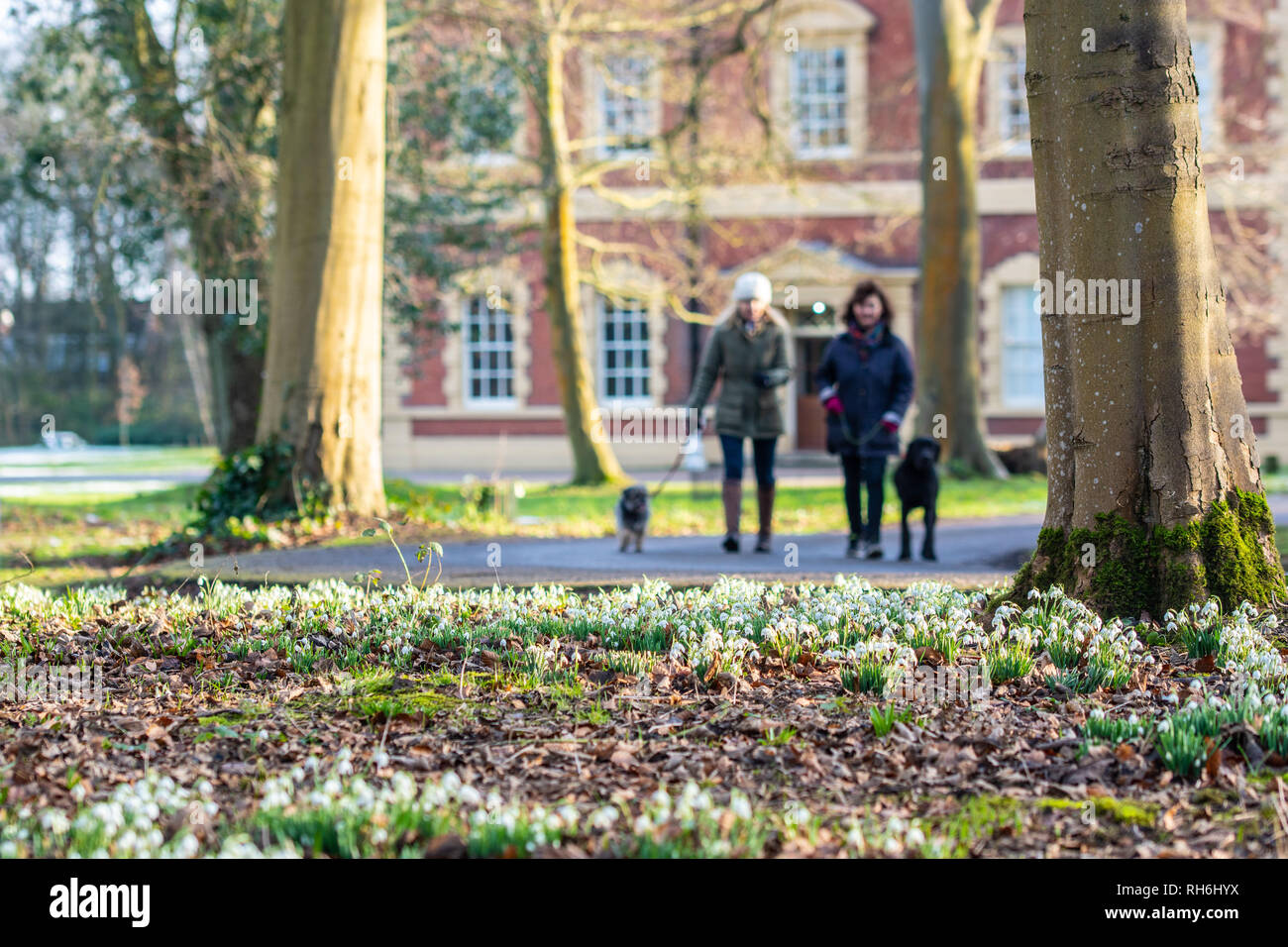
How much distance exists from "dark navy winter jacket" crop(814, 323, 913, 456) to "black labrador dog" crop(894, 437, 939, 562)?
9.5 inches

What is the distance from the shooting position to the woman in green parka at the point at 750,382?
34.1 ft

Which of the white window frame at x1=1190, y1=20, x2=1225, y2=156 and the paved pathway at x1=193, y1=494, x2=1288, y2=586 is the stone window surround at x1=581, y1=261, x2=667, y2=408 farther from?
the paved pathway at x1=193, y1=494, x2=1288, y2=586

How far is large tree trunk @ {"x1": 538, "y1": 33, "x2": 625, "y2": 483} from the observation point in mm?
20047

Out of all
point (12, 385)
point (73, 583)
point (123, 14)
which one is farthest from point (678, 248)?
point (12, 385)

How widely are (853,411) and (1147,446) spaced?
4456 millimetres

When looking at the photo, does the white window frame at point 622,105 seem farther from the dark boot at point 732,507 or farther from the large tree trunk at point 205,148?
the dark boot at point 732,507

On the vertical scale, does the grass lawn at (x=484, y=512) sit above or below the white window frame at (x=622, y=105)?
below

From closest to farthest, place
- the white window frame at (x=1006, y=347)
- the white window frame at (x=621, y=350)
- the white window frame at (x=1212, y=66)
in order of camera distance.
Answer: the white window frame at (x=1212, y=66) < the white window frame at (x=1006, y=347) < the white window frame at (x=621, y=350)

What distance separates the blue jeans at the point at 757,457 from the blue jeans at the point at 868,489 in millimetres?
612

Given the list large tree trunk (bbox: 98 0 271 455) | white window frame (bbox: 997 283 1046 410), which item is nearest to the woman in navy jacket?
large tree trunk (bbox: 98 0 271 455)

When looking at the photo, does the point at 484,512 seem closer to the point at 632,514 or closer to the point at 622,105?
the point at 632,514

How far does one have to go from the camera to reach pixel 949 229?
19281 mm

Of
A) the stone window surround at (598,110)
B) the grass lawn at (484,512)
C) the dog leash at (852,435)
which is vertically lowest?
the grass lawn at (484,512)

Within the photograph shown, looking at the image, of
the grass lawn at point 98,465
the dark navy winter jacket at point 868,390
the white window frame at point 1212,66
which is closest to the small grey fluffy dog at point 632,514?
the dark navy winter jacket at point 868,390
